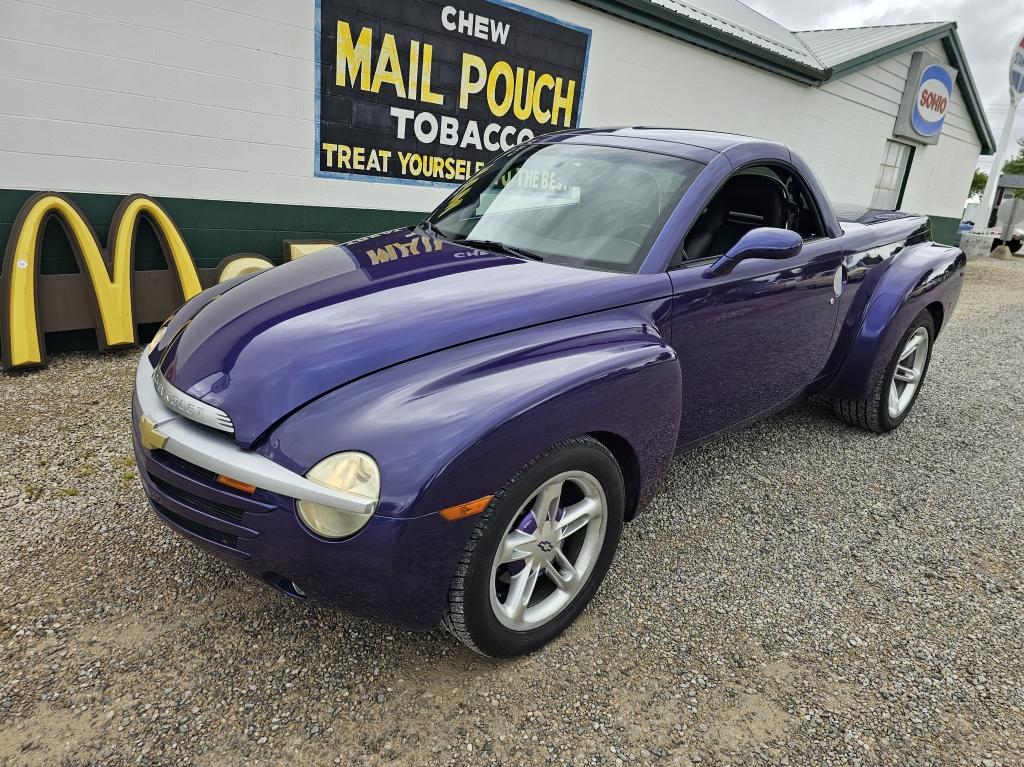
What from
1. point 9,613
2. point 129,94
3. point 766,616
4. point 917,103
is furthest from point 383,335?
point 917,103

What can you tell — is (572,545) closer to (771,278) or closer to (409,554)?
(409,554)

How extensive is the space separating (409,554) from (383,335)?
69 cm

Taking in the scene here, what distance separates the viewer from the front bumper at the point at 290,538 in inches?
68.0

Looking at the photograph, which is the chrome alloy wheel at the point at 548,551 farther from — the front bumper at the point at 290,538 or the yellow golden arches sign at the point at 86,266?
the yellow golden arches sign at the point at 86,266

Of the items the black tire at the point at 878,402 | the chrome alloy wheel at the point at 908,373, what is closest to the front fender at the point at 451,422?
the black tire at the point at 878,402

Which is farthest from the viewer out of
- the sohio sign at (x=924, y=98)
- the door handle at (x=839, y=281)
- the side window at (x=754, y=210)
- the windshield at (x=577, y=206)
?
the sohio sign at (x=924, y=98)

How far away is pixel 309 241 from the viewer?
6027 millimetres

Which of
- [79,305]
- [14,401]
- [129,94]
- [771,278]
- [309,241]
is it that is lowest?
[14,401]

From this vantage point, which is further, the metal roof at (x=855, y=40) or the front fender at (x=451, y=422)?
the metal roof at (x=855, y=40)

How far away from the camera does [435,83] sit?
641 centimetres

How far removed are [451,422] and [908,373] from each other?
3.77m

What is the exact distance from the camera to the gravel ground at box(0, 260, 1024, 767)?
1906mm

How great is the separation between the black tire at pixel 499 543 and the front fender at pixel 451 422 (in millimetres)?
47

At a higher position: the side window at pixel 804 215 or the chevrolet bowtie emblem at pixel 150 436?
the side window at pixel 804 215
